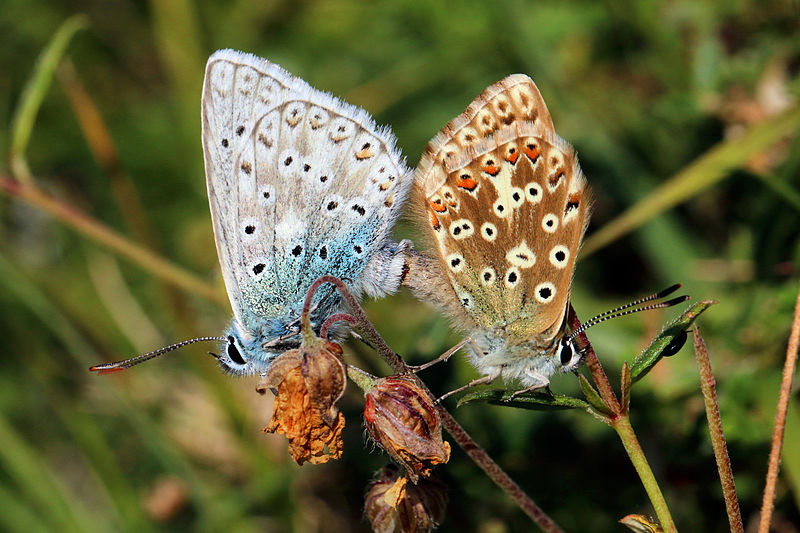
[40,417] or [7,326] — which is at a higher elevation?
[7,326]

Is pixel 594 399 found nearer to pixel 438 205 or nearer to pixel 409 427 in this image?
pixel 409 427

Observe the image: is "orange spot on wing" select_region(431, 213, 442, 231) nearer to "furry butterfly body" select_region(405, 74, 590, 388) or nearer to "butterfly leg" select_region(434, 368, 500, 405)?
"furry butterfly body" select_region(405, 74, 590, 388)

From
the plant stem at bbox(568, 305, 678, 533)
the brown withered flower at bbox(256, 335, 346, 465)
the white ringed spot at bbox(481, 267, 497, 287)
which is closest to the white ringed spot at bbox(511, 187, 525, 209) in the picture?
the white ringed spot at bbox(481, 267, 497, 287)

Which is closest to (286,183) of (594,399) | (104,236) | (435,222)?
(435,222)

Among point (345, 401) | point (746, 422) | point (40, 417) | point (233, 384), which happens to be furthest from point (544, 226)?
point (40, 417)

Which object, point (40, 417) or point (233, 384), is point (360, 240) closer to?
point (233, 384)

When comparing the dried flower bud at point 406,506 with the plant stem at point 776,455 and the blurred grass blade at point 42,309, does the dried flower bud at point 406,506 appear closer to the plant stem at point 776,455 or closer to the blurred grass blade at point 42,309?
the plant stem at point 776,455

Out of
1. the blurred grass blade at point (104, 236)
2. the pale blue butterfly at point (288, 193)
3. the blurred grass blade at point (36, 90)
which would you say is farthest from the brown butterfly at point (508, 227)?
the blurred grass blade at point (36, 90)
